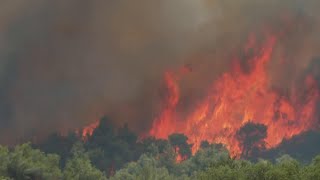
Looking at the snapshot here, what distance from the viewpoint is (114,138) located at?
109875 millimetres

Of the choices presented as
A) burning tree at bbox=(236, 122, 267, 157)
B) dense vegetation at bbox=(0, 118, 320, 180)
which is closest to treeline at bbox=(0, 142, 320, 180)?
dense vegetation at bbox=(0, 118, 320, 180)

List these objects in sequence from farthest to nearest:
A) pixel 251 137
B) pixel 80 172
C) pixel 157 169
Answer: pixel 251 137 → pixel 157 169 → pixel 80 172

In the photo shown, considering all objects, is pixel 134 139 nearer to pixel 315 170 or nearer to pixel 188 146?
pixel 188 146

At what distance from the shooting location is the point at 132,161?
101m

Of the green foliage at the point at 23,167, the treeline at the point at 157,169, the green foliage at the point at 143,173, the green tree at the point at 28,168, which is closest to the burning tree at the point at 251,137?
the treeline at the point at 157,169

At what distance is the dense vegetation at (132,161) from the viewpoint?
133 feet

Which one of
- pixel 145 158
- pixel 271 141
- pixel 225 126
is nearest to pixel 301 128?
pixel 271 141

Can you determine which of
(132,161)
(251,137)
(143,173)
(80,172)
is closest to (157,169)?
(143,173)

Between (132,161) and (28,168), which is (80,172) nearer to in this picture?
(28,168)

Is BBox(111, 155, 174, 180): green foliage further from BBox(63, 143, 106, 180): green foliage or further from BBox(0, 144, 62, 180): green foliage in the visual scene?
BBox(0, 144, 62, 180): green foliage

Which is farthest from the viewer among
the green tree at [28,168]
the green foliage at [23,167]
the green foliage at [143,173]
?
the green foliage at [143,173]

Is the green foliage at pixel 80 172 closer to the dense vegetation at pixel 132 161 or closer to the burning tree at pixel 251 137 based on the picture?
the dense vegetation at pixel 132 161

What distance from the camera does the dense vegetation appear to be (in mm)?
40641

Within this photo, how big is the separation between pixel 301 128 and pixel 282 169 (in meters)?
79.9
